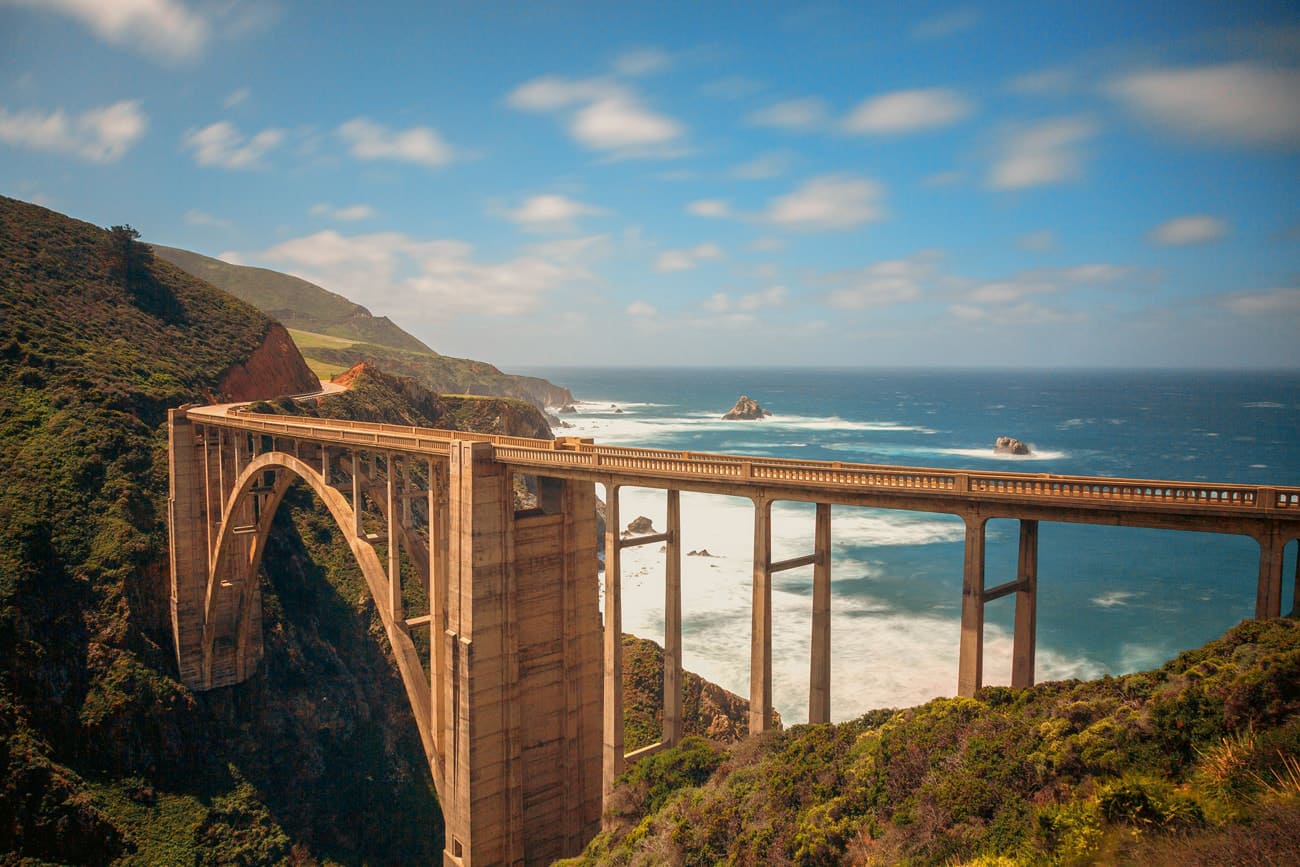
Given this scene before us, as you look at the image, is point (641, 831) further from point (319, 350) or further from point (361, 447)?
point (319, 350)

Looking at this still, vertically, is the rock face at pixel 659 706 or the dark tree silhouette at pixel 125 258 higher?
the dark tree silhouette at pixel 125 258

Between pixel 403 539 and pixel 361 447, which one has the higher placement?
pixel 361 447

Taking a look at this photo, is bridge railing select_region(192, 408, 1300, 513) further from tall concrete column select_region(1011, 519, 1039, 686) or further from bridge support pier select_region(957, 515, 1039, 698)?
tall concrete column select_region(1011, 519, 1039, 686)

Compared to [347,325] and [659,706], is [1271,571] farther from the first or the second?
[347,325]

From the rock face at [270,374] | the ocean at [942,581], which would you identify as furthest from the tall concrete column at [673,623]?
the rock face at [270,374]

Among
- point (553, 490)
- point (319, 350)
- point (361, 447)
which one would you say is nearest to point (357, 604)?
point (361, 447)

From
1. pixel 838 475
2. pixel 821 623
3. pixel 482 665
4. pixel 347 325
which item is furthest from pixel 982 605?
pixel 347 325

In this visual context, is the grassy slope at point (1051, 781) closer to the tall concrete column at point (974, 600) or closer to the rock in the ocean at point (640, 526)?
the tall concrete column at point (974, 600)

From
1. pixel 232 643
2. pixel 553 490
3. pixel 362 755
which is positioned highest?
pixel 553 490

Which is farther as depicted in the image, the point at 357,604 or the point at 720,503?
the point at 720,503
